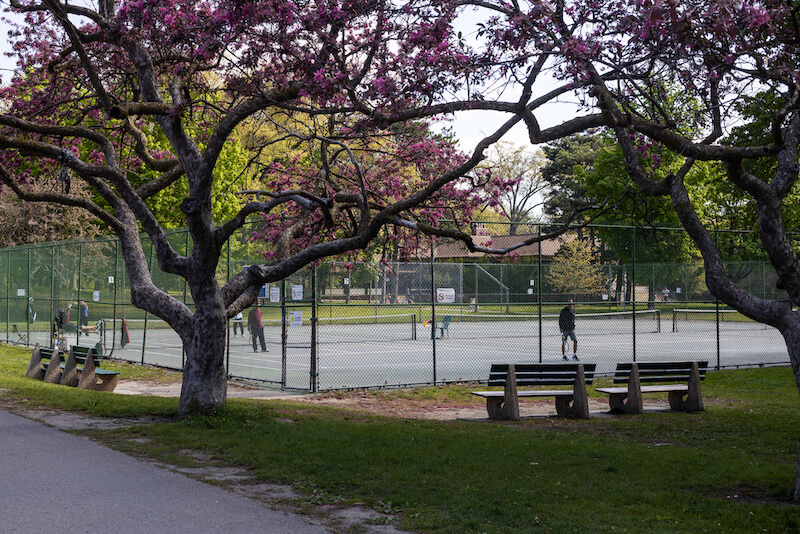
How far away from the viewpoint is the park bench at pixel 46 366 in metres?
16.7

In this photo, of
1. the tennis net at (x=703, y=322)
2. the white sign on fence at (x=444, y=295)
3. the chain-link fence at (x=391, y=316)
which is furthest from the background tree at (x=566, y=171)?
the white sign on fence at (x=444, y=295)

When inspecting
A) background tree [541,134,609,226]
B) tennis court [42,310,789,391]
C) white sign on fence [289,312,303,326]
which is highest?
background tree [541,134,609,226]

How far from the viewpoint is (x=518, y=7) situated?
9.23m

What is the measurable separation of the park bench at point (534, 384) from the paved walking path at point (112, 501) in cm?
554

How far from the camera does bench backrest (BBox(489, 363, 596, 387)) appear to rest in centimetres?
1226

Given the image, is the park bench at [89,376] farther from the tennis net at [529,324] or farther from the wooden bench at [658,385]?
the tennis net at [529,324]

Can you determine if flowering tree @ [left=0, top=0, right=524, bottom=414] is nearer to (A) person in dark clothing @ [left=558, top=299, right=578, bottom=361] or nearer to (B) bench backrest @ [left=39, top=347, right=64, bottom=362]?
(B) bench backrest @ [left=39, top=347, right=64, bottom=362]

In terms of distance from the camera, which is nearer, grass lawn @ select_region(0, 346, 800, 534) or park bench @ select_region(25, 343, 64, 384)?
grass lawn @ select_region(0, 346, 800, 534)

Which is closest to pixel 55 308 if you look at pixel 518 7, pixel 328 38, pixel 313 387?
pixel 313 387

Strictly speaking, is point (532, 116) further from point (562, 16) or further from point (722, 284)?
point (722, 284)

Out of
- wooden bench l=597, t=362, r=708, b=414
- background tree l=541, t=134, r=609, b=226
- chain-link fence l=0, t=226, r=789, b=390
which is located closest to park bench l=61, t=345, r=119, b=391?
chain-link fence l=0, t=226, r=789, b=390

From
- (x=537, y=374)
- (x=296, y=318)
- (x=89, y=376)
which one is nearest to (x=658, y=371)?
(x=537, y=374)

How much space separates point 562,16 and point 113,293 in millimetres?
17652

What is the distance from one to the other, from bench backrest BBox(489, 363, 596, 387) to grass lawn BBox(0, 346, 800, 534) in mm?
680
